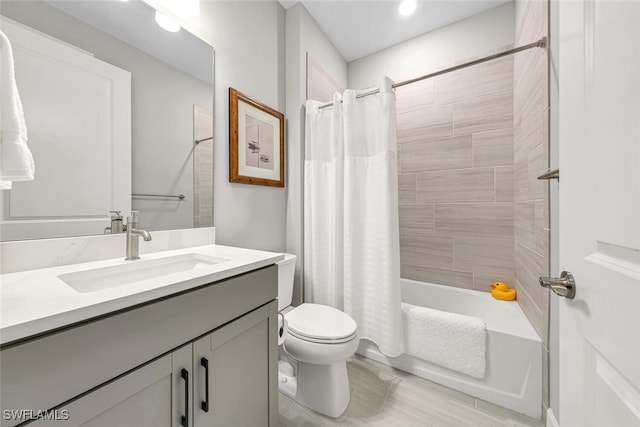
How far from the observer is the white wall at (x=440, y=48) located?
6.41ft

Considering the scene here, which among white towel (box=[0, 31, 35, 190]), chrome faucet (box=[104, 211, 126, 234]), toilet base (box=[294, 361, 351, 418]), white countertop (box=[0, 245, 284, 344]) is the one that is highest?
white towel (box=[0, 31, 35, 190])

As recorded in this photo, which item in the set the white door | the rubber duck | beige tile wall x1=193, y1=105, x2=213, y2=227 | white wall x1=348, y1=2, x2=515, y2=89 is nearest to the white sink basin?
beige tile wall x1=193, y1=105, x2=213, y2=227

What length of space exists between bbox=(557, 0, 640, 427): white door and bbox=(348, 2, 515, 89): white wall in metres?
1.86

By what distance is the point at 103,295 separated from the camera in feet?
1.86

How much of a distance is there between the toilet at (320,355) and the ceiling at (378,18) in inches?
90.0

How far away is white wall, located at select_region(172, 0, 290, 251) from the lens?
56.6 inches

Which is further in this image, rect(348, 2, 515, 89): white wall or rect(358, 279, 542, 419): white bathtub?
rect(348, 2, 515, 89): white wall

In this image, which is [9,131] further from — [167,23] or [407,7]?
[407,7]

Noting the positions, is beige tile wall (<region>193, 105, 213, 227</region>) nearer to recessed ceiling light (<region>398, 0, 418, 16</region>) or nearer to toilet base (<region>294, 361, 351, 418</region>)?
toilet base (<region>294, 361, 351, 418</region>)

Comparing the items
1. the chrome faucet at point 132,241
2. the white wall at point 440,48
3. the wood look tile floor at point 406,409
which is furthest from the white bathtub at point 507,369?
the white wall at point 440,48

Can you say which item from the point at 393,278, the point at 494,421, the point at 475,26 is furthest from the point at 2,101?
the point at 475,26

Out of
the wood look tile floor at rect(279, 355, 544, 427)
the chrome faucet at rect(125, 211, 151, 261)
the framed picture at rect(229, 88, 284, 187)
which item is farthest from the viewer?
the framed picture at rect(229, 88, 284, 187)

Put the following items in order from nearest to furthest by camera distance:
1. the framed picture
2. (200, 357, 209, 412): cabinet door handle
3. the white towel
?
the white towel, (200, 357, 209, 412): cabinet door handle, the framed picture

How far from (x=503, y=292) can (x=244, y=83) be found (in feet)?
7.88
